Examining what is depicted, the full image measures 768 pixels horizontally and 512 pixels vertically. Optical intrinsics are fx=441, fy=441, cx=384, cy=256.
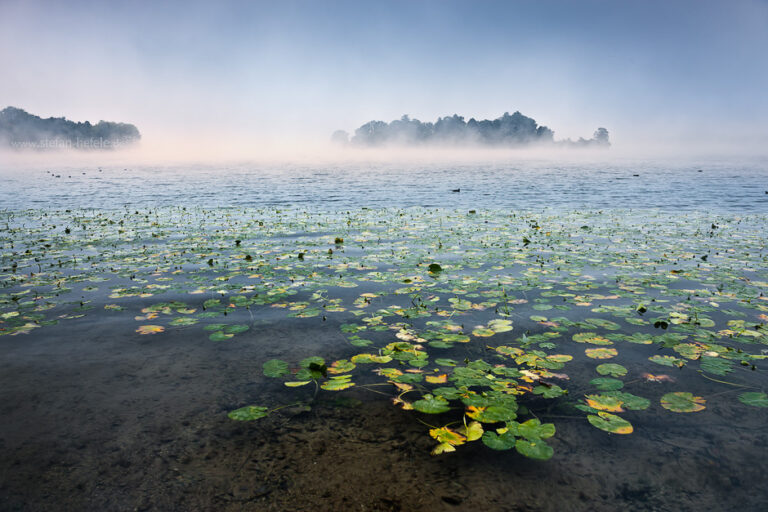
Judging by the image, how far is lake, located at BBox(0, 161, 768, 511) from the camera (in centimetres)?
331

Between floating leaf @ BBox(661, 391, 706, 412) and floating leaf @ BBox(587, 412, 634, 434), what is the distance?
618mm

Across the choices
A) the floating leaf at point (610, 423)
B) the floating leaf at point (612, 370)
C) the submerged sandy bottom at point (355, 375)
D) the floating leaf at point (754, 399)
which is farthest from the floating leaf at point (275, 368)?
the floating leaf at point (754, 399)

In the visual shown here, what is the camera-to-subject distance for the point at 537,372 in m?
5.00

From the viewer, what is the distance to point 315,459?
359 cm

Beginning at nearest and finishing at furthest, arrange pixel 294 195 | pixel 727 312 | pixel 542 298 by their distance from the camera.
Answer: pixel 727 312
pixel 542 298
pixel 294 195

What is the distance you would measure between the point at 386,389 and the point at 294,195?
1103 inches

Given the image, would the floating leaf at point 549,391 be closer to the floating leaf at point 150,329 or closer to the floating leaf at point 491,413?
the floating leaf at point 491,413

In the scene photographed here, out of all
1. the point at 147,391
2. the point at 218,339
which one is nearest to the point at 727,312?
the point at 218,339

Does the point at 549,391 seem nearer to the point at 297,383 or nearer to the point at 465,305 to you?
the point at 297,383

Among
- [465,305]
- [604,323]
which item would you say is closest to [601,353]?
[604,323]

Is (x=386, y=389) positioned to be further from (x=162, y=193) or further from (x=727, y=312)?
(x=162, y=193)

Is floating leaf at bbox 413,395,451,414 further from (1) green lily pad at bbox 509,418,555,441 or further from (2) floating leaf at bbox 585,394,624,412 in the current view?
(2) floating leaf at bbox 585,394,624,412

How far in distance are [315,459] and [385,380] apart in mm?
1449

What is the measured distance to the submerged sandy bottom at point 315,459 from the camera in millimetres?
3150
